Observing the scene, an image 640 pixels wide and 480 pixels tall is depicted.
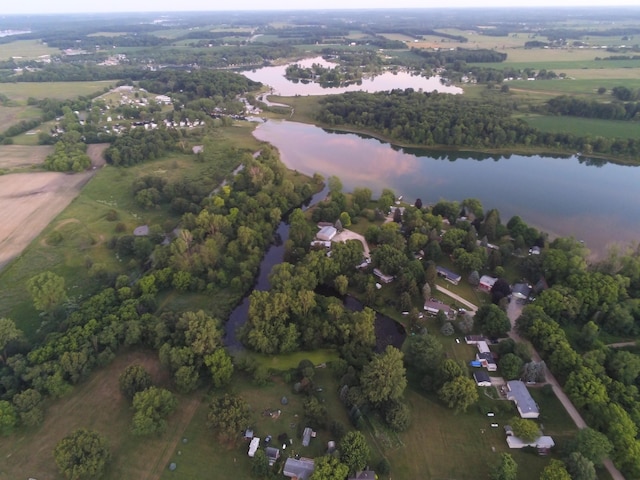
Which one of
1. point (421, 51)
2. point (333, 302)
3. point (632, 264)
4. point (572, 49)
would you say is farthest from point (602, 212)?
point (572, 49)

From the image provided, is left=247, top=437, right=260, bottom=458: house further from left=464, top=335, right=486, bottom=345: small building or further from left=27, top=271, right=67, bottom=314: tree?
left=27, top=271, right=67, bottom=314: tree

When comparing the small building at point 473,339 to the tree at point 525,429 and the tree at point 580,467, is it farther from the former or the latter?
the tree at point 580,467

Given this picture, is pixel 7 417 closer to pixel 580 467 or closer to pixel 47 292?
pixel 47 292

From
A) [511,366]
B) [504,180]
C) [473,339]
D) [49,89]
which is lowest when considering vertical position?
[49,89]

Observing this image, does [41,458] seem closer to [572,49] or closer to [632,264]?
[632,264]

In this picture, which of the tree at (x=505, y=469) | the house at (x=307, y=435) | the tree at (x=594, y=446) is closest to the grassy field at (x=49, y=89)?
the house at (x=307, y=435)

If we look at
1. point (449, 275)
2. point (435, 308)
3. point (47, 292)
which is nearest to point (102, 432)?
point (47, 292)
